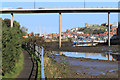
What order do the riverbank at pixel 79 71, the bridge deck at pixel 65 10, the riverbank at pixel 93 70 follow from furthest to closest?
1. the bridge deck at pixel 65 10
2. the riverbank at pixel 93 70
3. the riverbank at pixel 79 71

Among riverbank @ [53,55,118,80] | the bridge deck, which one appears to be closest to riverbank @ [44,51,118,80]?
riverbank @ [53,55,118,80]

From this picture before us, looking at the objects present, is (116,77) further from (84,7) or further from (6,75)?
(84,7)

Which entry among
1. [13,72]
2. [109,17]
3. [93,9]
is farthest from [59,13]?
[13,72]

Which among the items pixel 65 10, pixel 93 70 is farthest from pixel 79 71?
pixel 65 10

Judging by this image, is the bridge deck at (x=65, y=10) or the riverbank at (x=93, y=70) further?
the bridge deck at (x=65, y=10)

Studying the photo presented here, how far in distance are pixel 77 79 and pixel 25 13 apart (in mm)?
38880

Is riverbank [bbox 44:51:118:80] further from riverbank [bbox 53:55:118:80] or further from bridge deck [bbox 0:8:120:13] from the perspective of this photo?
bridge deck [bbox 0:8:120:13]

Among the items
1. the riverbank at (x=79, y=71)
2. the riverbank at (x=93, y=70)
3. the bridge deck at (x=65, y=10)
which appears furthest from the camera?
the bridge deck at (x=65, y=10)

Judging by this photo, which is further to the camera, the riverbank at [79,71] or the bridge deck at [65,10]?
the bridge deck at [65,10]

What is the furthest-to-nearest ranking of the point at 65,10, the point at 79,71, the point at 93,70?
the point at 65,10 → the point at 93,70 → the point at 79,71

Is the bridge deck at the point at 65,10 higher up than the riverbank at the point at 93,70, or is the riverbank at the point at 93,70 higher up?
the bridge deck at the point at 65,10

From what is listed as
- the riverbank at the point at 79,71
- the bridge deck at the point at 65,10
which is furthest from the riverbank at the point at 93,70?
the bridge deck at the point at 65,10

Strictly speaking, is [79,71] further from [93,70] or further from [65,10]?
[65,10]

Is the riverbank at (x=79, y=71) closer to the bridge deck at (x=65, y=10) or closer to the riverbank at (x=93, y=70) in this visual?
the riverbank at (x=93, y=70)
